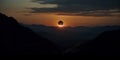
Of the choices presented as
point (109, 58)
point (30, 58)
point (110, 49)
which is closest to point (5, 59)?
point (30, 58)

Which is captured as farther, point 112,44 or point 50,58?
point 112,44

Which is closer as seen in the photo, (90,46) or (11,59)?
(11,59)

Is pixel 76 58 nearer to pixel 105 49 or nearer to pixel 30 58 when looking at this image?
pixel 30 58

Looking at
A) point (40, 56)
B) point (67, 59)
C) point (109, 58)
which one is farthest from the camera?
point (40, 56)

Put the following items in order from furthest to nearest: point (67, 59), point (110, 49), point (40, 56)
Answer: point (110, 49)
point (40, 56)
point (67, 59)

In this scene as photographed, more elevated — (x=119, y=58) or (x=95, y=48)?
(x=119, y=58)

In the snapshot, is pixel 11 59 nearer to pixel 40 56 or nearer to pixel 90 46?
pixel 40 56

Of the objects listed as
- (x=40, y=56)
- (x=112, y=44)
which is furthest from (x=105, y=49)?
(x=40, y=56)

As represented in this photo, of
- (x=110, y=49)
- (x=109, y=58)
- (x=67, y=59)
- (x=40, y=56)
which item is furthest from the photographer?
(x=110, y=49)

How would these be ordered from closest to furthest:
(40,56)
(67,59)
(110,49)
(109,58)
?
(109,58), (67,59), (40,56), (110,49)
